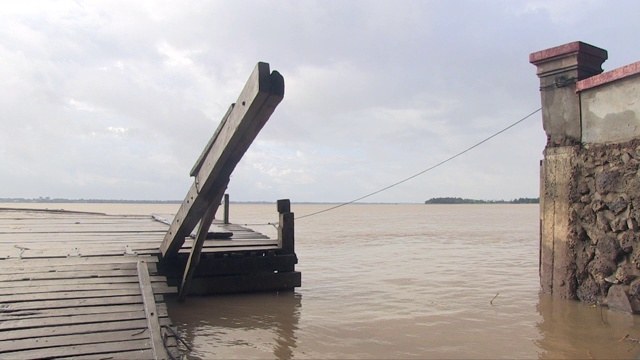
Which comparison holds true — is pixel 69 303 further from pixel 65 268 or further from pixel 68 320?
pixel 65 268

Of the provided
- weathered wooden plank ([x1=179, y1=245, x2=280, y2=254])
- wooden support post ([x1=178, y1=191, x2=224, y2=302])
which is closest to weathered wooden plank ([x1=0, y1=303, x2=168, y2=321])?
wooden support post ([x1=178, y1=191, x2=224, y2=302])

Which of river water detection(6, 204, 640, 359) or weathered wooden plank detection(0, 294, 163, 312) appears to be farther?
river water detection(6, 204, 640, 359)

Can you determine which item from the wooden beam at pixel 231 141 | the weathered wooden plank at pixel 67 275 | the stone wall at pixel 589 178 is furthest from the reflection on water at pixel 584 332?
the weathered wooden plank at pixel 67 275

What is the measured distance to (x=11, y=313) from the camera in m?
4.64

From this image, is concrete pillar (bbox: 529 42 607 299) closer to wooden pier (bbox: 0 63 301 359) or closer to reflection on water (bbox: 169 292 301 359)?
reflection on water (bbox: 169 292 301 359)

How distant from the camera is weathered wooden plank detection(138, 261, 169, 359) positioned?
4.25m

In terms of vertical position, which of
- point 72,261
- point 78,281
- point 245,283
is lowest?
point 245,283

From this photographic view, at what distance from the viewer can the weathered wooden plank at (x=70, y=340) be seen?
4.12 m

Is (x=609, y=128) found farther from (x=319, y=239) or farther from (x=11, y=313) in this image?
(x=319, y=239)

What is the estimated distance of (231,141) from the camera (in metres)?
4.86

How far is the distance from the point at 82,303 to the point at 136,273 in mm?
1000

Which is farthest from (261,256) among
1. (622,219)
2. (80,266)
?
(622,219)

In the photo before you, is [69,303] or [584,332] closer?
[69,303]

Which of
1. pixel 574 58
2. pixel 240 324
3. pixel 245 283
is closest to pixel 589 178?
pixel 574 58
